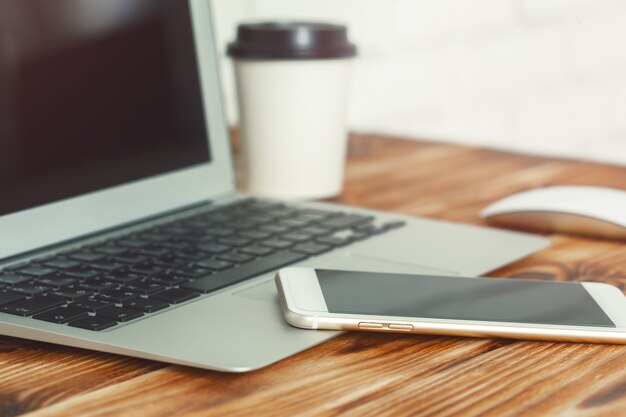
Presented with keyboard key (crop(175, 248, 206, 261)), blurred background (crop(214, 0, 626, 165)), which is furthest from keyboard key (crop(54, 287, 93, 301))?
blurred background (crop(214, 0, 626, 165))

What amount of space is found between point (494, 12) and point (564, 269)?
2.76 ft

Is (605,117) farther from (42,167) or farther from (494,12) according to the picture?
(42,167)

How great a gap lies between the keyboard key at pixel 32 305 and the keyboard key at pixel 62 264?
7 centimetres

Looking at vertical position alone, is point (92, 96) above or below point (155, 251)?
above

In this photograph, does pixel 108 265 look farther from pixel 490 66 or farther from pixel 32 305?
pixel 490 66

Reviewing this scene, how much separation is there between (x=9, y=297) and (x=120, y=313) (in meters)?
0.09

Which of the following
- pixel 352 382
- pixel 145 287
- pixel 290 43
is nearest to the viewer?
pixel 352 382

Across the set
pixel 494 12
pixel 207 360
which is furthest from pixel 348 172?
pixel 207 360

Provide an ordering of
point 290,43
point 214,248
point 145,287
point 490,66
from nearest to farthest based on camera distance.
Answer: point 145,287
point 214,248
point 290,43
point 490,66

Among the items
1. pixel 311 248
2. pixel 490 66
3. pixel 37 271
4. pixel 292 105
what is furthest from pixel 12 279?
pixel 490 66

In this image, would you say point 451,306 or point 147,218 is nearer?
point 451,306

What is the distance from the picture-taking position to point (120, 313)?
0.55m

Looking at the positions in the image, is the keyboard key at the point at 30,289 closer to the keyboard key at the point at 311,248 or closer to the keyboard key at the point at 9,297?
the keyboard key at the point at 9,297

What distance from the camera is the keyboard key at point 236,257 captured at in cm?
68
